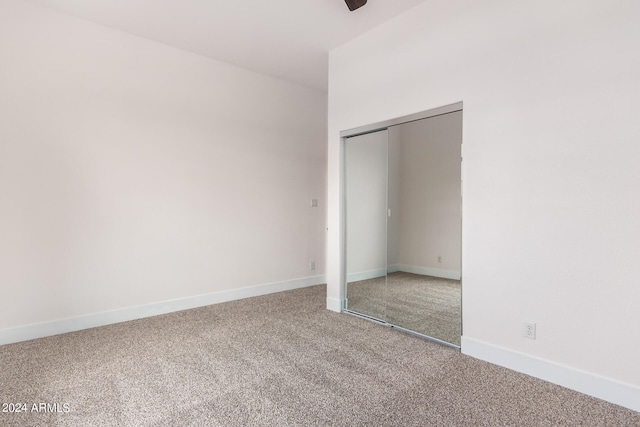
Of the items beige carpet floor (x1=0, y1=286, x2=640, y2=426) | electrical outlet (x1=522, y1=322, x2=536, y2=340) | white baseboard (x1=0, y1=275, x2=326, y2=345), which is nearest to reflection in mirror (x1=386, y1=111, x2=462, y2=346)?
beige carpet floor (x1=0, y1=286, x2=640, y2=426)

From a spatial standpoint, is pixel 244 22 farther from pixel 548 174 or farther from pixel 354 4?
pixel 548 174

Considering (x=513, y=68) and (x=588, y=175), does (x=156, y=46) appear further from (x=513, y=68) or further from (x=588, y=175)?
(x=588, y=175)

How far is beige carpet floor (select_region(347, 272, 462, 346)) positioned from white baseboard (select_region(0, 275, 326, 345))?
131 centimetres

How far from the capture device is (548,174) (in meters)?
2.23

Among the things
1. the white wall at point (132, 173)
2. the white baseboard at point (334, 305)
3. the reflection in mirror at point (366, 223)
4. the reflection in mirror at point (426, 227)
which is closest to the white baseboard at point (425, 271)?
the reflection in mirror at point (426, 227)

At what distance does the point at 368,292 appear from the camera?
12.2 feet

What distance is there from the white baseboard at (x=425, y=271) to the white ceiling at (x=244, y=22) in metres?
2.37

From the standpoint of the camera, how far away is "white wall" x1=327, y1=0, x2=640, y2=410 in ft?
6.44

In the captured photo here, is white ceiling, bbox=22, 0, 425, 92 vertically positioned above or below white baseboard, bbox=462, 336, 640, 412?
above

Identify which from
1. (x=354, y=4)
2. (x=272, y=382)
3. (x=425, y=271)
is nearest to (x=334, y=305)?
(x=425, y=271)

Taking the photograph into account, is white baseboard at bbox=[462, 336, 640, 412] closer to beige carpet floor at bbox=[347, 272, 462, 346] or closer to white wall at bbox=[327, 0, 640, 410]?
white wall at bbox=[327, 0, 640, 410]

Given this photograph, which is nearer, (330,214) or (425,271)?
(425,271)

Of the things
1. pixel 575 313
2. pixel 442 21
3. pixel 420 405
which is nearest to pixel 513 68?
pixel 442 21

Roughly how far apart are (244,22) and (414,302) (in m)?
3.20
